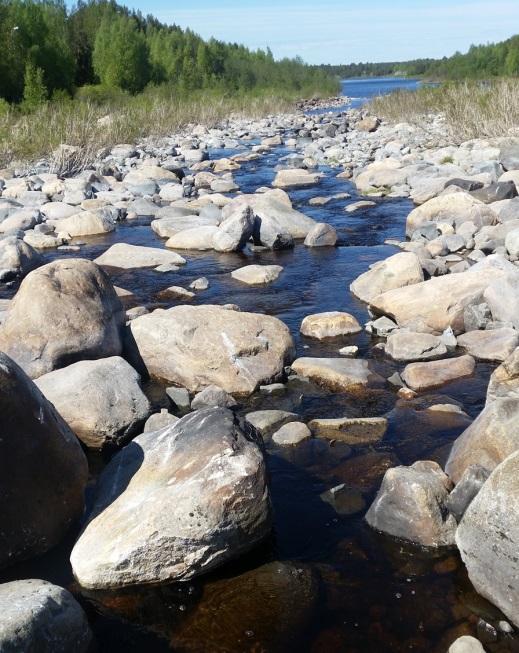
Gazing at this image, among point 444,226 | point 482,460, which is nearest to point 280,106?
point 444,226

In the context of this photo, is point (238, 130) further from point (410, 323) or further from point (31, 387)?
point (31, 387)

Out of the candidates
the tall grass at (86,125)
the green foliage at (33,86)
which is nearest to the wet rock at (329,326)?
the tall grass at (86,125)

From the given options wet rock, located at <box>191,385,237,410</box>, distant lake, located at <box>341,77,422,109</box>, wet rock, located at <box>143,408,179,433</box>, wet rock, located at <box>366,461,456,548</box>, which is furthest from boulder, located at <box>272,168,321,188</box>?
distant lake, located at <box>341,77,422,109</box>

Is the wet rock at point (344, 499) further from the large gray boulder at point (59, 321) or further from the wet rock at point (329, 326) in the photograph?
the wet rock at point (329, 326)

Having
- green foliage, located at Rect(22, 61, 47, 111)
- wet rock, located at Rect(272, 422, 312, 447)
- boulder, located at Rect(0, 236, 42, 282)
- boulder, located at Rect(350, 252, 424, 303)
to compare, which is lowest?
wet rock, located at Rect(272, 422, 312, 447)

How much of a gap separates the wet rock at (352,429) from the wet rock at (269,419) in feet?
0.73

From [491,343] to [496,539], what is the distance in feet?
13.7

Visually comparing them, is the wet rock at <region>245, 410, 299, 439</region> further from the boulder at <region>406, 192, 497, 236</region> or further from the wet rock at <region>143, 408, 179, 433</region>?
the boulder at <region>406, 192, 497, 236</region>

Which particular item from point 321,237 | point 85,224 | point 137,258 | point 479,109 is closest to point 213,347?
point 137,258

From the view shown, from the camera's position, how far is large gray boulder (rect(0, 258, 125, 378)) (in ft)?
22.7

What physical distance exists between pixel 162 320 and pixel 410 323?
10.1 feet

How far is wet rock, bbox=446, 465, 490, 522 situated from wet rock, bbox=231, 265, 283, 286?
22.0ft

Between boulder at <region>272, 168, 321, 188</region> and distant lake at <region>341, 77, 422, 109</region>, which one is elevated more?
distant lake at <region>341, 77, 422, 109</region>

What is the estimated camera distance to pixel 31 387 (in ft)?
15.4
